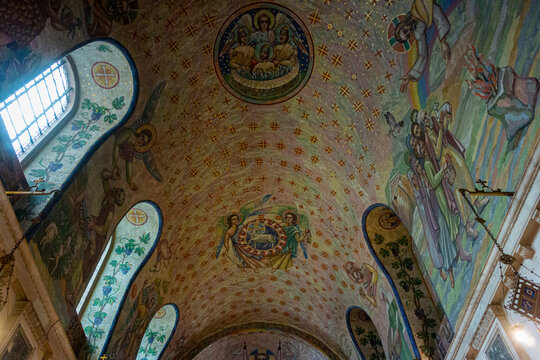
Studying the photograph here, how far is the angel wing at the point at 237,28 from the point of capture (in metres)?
9.88

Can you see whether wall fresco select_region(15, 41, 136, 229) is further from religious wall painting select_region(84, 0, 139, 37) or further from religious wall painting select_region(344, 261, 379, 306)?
religious wall painting select_region(344, 261, 379, 306)

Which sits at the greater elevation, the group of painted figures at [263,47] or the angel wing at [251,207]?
the group of painted figures at [263,47]

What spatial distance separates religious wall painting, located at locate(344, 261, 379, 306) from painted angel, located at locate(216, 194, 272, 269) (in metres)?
3.15

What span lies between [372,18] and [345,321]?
9.05m

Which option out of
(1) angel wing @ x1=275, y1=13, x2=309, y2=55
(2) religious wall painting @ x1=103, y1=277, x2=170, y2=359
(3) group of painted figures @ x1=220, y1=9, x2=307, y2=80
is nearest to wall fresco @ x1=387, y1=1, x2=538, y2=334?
(1) angel wing @ x1=275, y1=13, x2=309, y2=55

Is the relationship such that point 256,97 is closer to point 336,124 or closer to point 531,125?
point 336,124

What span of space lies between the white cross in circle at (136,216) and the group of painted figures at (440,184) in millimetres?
6482

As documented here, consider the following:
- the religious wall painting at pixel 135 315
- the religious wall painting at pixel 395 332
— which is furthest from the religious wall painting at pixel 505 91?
the religious wall painting at pixel 135 315

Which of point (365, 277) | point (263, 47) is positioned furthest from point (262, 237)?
point (263, 47)

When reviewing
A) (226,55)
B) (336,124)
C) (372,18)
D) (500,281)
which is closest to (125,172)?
(226,55)

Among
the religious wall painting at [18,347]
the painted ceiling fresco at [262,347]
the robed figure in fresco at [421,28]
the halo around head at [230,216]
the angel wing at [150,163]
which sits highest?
the robed figure in fresco at [421,28]

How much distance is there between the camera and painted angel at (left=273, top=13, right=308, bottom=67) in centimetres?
994

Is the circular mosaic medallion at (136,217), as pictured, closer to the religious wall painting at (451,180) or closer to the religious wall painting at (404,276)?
the religious wall painting at (404,276)

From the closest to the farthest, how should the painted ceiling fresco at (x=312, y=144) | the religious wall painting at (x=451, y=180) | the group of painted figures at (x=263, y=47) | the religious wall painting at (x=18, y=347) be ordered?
the religious wall painting at (x=18, y=347) → the religious wall painting at (x=451, y=180) → the painted ceiling fresco at (x=312, y=144) → the group of painted figures at (x=263, y=47)
